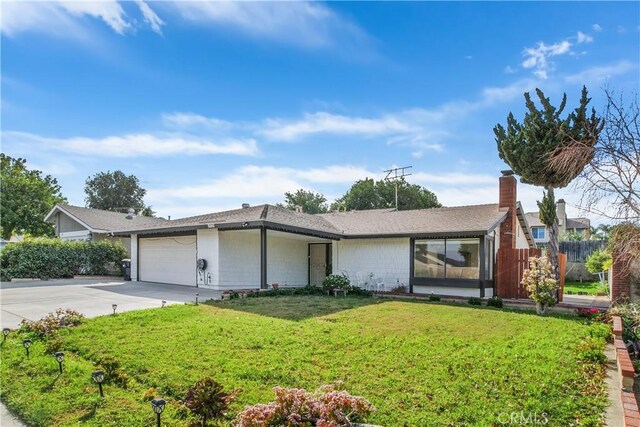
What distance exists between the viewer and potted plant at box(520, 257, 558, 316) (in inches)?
409

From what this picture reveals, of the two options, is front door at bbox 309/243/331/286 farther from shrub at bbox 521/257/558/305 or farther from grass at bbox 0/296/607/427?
grass at bbox 0/296/607/427

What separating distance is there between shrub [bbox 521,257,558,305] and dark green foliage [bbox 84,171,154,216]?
44980mm

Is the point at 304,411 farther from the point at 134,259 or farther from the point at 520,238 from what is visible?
the point at 520,238

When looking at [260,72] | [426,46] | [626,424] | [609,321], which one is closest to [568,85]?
[426,46]

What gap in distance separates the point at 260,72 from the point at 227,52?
122 centimetres

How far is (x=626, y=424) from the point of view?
3.62 m

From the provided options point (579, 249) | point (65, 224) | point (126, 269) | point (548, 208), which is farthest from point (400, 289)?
point (65, 224)

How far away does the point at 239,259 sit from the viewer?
15.3m

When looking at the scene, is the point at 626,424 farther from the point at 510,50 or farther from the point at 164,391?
the point at 510,50

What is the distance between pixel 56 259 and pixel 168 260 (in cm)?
554

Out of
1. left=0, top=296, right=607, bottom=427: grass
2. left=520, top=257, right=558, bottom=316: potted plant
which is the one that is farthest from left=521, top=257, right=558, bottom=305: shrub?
left=0, top=296, right=607, bottom=427: grass

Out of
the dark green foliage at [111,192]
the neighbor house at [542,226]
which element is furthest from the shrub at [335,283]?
the dark green foliage at [111,192]

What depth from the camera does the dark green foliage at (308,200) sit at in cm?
4955

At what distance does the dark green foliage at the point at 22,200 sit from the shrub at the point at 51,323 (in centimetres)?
2780
